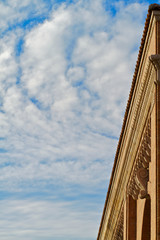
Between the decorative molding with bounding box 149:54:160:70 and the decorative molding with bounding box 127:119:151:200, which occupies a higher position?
the decorative molding with bounding box 149:54:160:70

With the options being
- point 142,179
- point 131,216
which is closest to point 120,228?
point 131,216

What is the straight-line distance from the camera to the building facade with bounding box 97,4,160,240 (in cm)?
1160

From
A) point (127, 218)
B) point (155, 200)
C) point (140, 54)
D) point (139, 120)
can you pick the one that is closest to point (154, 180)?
point (155, 200)

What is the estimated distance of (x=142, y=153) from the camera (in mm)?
13906

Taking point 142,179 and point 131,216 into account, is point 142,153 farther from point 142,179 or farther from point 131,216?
point 131,216

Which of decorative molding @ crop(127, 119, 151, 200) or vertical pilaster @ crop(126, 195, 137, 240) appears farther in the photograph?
vertical pilaster @ crop(126, 195, 137, 240)

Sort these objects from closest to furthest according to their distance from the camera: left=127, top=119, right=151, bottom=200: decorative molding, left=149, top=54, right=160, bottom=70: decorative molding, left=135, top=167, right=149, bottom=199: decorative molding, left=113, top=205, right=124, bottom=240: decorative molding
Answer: left=149, top=54, right=160, bottom=70: decorative molding < left=127, top=119, right=151, bottom=200: decorative molding < left=135, top=167, right=149, bottom=199: decorative molding < left=113, top=205, right=124, bottom=240: decorative molding

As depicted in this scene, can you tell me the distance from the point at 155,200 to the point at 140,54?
15.0 ft

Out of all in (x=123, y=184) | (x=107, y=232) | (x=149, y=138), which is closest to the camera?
(x=149, y=138)

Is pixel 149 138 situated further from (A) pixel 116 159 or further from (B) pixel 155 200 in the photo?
(A) pixel 116 159

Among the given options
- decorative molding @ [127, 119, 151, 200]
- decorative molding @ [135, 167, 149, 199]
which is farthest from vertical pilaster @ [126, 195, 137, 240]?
decorative molding @ [135, 167, 149, 199]

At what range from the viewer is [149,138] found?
42.5 ft

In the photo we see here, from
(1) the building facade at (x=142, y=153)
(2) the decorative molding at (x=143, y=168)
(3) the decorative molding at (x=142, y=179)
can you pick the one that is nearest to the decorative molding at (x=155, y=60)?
(1) the building facade at (x=142, y=153)

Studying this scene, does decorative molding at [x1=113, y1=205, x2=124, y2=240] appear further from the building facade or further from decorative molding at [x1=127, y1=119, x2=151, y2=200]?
decorative molding at [x1=127, y1=119, x2=151, y2=200]
